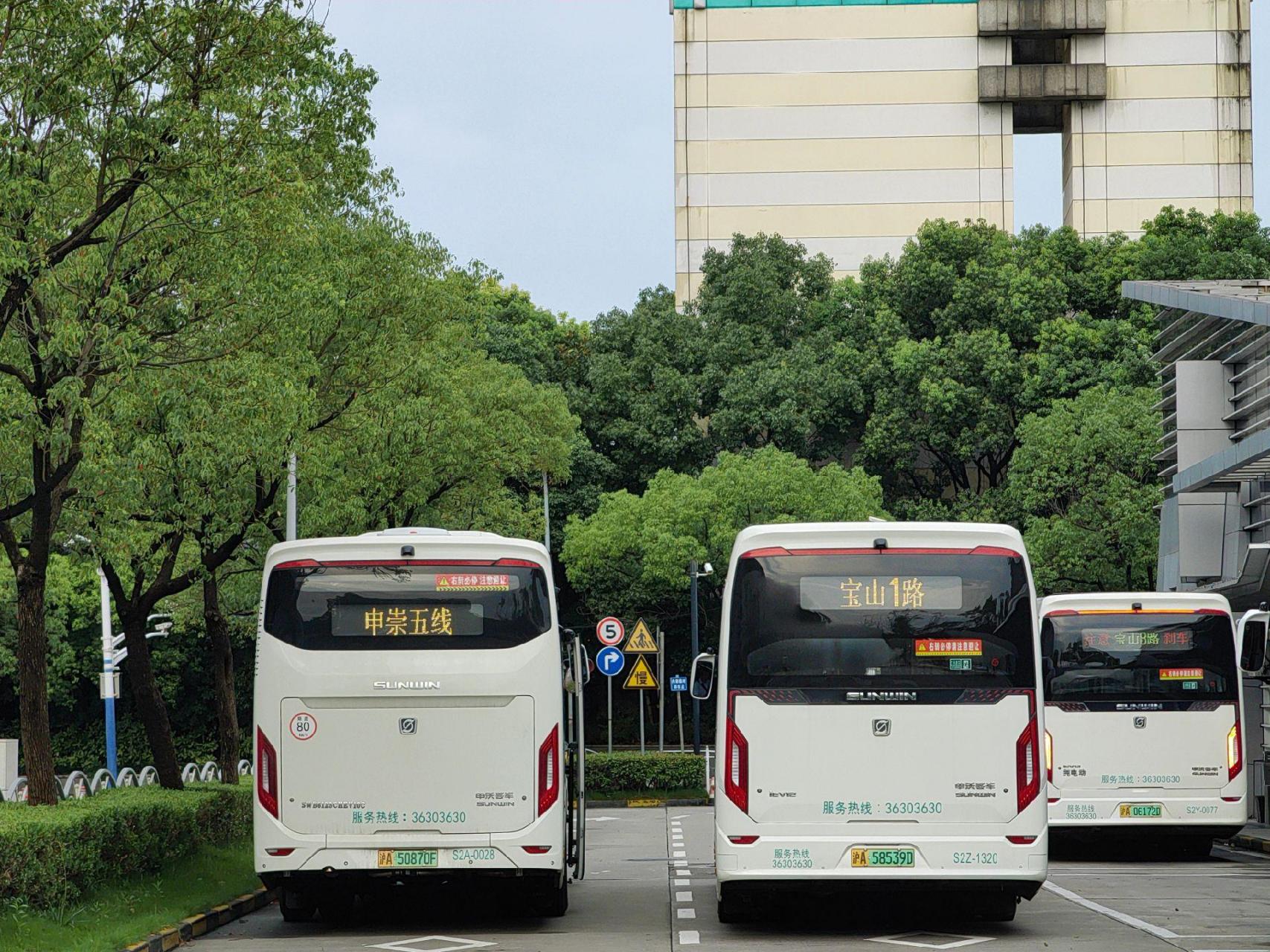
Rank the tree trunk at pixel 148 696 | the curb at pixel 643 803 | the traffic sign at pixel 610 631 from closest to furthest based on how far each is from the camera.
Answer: the tree trunk at pixel 148 696 → the traffic sign at pixel 610 631 → the curb at pixel 643 803

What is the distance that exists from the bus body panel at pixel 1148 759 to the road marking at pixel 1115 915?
3.23 metres

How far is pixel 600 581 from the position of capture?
54.2 metres

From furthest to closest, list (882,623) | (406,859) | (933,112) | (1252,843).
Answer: (933,112), (1252,843), (406,859), (882,623)

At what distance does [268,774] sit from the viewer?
567 inches

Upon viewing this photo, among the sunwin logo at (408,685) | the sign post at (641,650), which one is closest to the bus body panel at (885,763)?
the sunwin logo at (408,685)

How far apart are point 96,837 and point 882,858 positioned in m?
6.33

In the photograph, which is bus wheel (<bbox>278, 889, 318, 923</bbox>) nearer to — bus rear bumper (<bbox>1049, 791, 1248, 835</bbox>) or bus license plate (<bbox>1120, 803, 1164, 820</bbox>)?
bus rear bumper (<bbox>1049, 791, 1248, 835</bbox>)

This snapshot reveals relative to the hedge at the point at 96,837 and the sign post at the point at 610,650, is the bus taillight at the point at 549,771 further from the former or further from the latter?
the sign post at the point at 610,650

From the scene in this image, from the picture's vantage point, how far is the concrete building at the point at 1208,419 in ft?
106

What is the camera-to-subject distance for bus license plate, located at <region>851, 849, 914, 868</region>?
1355cm

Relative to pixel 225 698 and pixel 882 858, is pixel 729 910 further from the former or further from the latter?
pixel 225 698

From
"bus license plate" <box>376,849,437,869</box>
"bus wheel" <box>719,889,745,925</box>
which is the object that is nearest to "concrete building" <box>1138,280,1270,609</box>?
"bus wheel" <box>719,889,745,925</box>

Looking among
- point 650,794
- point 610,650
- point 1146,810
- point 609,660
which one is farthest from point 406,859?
point 650,794

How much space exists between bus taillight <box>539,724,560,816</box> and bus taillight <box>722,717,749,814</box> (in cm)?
146
